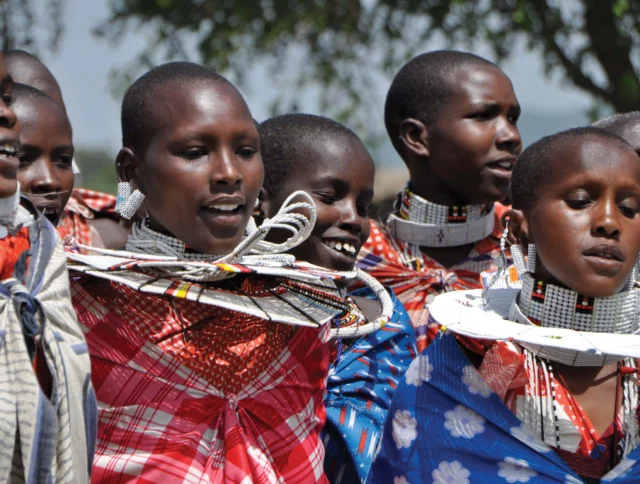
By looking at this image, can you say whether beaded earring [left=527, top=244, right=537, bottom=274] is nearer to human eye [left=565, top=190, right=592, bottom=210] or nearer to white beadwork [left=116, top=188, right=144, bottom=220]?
human eye [left=565, top=190, right=592, bottom=210]

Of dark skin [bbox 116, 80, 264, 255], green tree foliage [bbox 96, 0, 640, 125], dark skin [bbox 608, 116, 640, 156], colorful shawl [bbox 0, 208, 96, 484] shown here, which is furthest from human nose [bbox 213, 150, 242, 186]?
green tree foliage [bbox 96, 0, 640, 125]

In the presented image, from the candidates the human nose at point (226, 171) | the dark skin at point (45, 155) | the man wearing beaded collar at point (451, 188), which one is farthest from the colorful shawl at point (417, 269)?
the human nose at point (226, 171)

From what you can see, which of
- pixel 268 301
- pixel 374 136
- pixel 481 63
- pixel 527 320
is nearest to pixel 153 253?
pixel 268 301

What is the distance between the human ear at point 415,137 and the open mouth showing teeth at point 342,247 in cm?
101

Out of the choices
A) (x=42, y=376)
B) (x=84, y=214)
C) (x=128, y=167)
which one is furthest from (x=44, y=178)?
(x=42, y=376)

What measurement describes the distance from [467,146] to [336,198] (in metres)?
0.87

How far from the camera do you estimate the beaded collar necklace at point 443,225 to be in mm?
4262

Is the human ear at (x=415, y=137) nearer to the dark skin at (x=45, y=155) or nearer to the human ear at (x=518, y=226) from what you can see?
the human ear at (x=518, y=226)

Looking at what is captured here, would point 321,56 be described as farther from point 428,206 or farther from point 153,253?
point 153,253

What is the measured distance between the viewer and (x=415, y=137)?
15.1ft

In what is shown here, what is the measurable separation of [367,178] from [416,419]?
1.19m

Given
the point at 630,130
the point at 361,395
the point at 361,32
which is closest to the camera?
the point at 361,395

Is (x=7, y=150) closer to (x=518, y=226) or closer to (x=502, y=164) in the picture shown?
(x=518, y=226)

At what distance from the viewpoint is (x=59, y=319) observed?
86.8 inches
